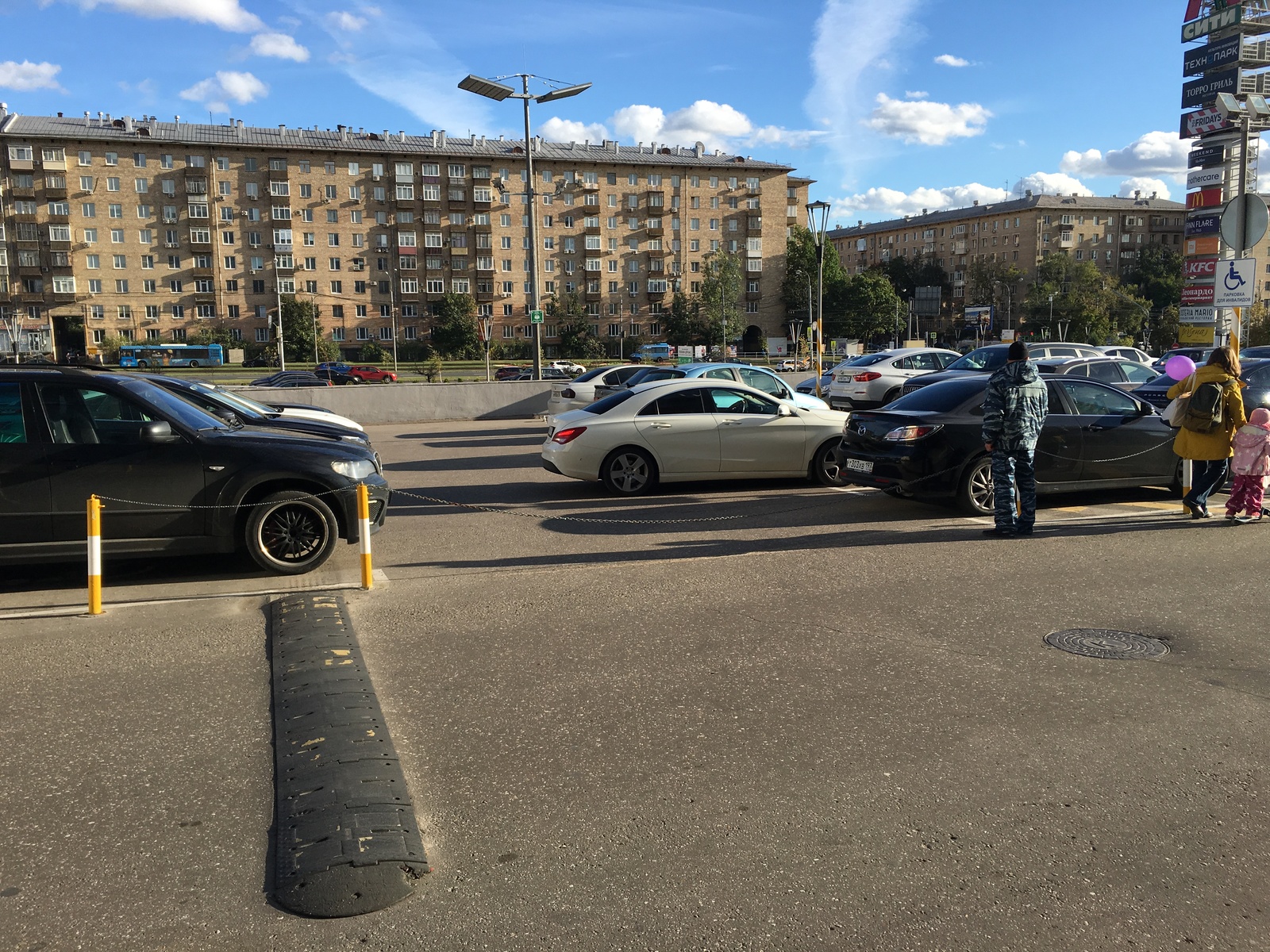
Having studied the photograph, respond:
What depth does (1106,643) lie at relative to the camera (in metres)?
6.05

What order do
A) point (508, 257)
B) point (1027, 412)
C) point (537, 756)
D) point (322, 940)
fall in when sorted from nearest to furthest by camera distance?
point (322, 940), point (537, 756), point (1027, 412), point (508, 257)

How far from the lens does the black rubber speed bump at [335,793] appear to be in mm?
3428

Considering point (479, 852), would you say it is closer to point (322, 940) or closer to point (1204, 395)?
point (322, 940)

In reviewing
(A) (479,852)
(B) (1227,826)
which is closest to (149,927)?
(A) (479,852)

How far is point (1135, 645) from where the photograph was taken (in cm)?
601

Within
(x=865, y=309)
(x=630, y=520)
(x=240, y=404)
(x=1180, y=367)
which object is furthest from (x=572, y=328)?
(x=630, y=520)

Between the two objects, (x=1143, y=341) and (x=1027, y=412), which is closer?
(x=1027, y=412)

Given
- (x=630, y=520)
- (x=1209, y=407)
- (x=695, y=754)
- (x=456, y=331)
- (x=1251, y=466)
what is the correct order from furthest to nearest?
(x=456, y=331) < (x=630, y=520) < (x=1251, y=466) < (x=1209, y=407) < (x=695, y=754)

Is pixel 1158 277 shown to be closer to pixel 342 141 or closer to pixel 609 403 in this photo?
pixel 342 141

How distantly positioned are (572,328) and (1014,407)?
93624 mm

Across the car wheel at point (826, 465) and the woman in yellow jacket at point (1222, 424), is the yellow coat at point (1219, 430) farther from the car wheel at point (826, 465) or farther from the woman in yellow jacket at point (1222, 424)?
the car wheel at point (826, 465)

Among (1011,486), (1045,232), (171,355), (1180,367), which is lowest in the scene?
(1011,486)

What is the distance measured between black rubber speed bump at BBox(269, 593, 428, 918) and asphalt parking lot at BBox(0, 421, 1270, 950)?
0.09 meters

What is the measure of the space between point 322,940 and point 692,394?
32.2ft
